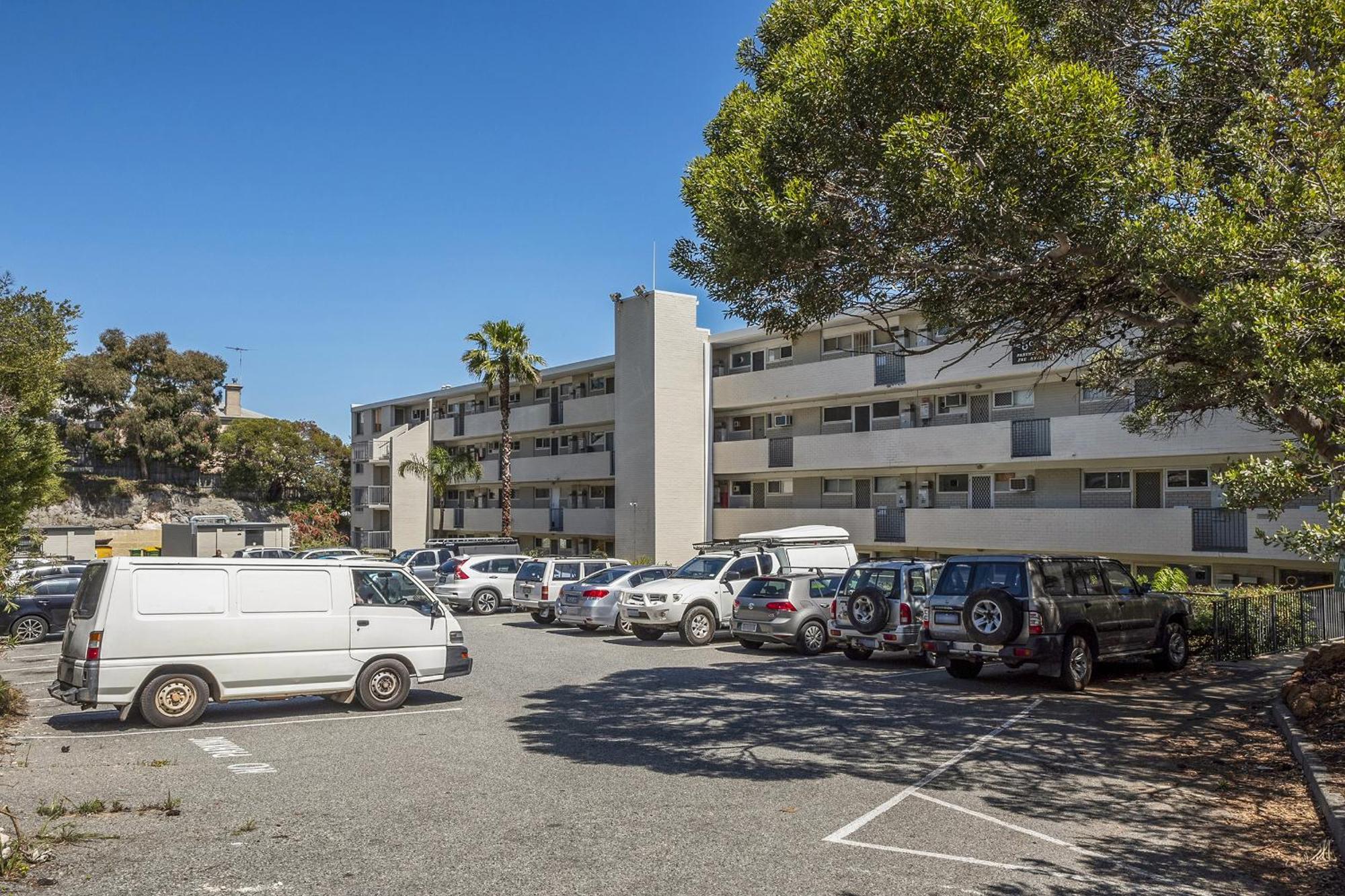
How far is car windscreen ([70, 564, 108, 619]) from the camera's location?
12.3 meters

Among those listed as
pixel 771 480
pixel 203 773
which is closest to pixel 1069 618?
pixel 203 773

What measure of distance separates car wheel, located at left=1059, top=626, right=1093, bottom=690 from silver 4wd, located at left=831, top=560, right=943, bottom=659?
2712 millimetres

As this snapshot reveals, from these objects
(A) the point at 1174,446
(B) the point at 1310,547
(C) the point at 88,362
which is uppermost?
(C) the point at 88,362

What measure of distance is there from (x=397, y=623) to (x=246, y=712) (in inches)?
85.0

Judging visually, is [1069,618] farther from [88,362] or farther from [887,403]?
[88,362]

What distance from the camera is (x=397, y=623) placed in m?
13.9

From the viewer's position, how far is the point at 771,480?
133 feet

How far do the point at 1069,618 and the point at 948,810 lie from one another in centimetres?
766

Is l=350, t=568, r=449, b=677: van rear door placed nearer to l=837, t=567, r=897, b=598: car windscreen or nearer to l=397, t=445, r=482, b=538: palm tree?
l=837, t=567, r=897, b=598: car windscreen

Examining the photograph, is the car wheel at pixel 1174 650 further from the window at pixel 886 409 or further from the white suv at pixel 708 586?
the window at pixel 886 409

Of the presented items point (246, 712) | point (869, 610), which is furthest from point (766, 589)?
point (246, 712)

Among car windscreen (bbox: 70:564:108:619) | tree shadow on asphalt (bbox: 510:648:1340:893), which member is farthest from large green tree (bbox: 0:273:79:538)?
tree shadow on asphalt (bbox: 510:648:1340:893)

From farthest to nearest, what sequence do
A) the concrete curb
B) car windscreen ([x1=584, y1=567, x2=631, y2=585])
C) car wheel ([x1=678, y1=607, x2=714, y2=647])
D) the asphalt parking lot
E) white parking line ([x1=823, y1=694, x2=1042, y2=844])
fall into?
1. car windscreen ([x1=584, y1=567, x2=631, y2=585])
2. car wheel ([x1=678, y1=607, x2=714, y2=647])
3. white parking line ([x1=823, y1=694, x2=1042, y2=844])
4. the concrete curb
5. the asphalt parking lot

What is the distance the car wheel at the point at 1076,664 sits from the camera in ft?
49.6
